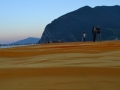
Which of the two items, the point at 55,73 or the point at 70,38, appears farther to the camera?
the point at 70,38

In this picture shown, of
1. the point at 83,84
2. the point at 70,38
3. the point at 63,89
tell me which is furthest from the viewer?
the point at 70,38

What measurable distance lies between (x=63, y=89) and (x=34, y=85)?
25 cm

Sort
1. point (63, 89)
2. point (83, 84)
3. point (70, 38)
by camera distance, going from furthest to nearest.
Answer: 1. point (70, 38)
2. point (83, 84)
3. point (63, 89)

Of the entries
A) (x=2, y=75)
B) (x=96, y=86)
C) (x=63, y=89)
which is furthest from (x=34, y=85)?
(x=2, y=75)

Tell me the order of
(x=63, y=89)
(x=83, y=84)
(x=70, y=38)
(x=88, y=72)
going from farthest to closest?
1. (x=70, y=38)
2. (x=88, y=72)
3. (x=83, y=84)
4. (x=63, y=89)

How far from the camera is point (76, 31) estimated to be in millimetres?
193375

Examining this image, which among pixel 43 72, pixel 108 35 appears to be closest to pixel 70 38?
pixel 108 35

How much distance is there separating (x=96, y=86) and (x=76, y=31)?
19279cm

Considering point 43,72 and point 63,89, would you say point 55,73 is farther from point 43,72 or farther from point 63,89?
point 63,89

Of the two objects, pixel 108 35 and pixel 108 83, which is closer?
pixel 108 83

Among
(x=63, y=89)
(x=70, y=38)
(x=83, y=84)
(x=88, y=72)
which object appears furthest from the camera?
(x=70, y=38)

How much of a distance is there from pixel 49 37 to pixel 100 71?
193 metres

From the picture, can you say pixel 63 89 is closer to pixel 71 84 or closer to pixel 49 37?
pixel 71 84

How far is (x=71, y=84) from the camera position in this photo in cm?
154
